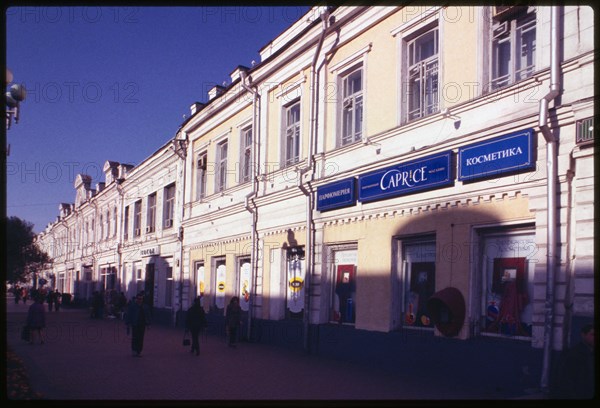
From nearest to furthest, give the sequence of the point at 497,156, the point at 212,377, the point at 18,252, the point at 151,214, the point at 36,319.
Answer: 1. the point at 497,156
2. the point at 212,377
3. the point at 36,319
4. the point at 151,214
5. the point at 18,252

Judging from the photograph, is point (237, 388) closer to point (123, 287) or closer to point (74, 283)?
point (123, 287)

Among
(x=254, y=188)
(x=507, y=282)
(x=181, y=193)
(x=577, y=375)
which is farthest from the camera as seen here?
(x=181, y=193)

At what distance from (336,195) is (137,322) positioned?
6108mm

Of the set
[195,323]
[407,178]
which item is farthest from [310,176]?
[195,323]

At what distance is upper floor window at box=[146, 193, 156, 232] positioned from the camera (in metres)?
31.4

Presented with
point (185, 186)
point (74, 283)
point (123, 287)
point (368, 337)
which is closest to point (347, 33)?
point (368, 337)

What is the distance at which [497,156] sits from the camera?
10.7m

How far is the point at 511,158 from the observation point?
10.5m

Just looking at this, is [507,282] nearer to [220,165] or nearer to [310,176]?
[310,176]

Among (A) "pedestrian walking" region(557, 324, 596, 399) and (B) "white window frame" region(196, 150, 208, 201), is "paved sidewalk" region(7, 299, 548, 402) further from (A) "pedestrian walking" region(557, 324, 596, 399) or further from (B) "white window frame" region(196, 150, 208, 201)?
(B) "white window frame" region(196, 150, 208, 201)

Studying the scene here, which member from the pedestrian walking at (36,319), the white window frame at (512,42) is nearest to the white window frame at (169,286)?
the pedestrian walking at (36,319)

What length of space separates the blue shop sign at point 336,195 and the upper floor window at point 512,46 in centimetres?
437

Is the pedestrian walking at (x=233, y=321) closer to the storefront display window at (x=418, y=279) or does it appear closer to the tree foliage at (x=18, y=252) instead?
the storefront display window at (x=418, y=279)
